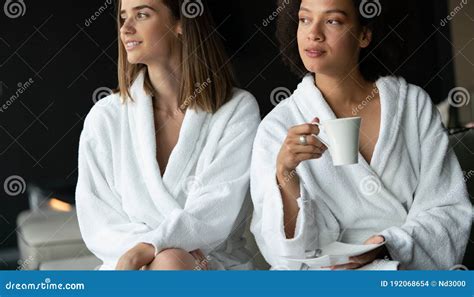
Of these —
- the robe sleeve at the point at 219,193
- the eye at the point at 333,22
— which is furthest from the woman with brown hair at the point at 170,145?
the eye at the point at 333,22

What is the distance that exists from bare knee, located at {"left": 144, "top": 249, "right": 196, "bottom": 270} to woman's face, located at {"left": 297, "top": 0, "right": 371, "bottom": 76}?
1.45 ft

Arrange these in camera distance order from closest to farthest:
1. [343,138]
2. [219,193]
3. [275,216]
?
1. [343,138]
2. [275,216]
3. [219,193]

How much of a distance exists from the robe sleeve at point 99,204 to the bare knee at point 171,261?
8 cm

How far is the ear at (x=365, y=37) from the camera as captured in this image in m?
1.75

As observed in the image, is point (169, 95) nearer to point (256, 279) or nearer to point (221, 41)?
point (221, 41)

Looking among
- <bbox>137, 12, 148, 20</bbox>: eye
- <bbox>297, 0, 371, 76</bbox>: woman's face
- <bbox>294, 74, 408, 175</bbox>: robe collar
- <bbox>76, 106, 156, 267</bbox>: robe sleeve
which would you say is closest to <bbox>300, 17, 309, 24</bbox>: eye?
<bbox>297, 0, 371, 76</bbox>: woman's face

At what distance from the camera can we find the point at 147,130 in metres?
1.79

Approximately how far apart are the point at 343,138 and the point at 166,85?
1.50ft

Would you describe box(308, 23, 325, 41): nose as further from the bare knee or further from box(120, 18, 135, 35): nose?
the bare knee

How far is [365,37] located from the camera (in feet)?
5.74

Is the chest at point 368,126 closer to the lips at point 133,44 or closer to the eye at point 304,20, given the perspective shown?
the eye at point 304,20

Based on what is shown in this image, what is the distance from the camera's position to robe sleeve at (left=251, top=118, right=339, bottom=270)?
5.45 ft

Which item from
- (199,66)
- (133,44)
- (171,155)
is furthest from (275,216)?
(133,44)

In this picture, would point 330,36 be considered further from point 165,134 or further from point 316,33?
point 165,134
